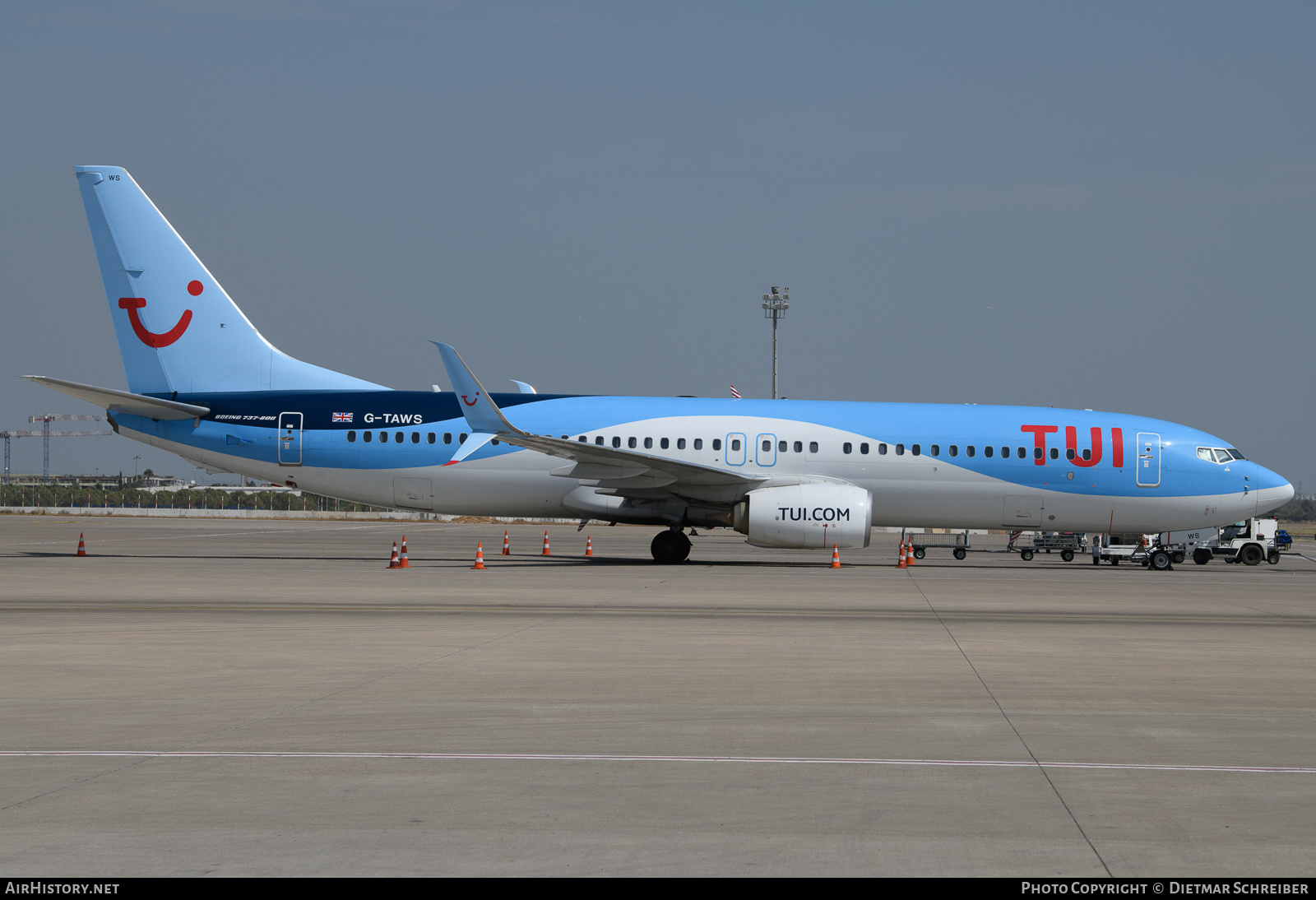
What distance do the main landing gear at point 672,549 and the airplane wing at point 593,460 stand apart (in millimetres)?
1252

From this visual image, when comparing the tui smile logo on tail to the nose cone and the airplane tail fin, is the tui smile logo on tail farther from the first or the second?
the nose cone

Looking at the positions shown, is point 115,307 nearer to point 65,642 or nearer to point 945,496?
point 65,642

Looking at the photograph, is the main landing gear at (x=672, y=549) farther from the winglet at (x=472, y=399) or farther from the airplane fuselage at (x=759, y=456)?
the winglet at (x=472, y=399)

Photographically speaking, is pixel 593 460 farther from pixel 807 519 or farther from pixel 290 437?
pixel 290 437

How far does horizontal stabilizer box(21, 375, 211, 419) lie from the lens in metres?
25.1

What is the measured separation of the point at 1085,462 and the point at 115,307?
23.1 m

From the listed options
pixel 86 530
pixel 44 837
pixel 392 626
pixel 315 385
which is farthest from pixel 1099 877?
pixel 86 530

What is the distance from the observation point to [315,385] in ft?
89.0

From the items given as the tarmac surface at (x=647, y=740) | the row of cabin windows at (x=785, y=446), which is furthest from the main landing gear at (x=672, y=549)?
the tarmac surface at (x=647, y=740)

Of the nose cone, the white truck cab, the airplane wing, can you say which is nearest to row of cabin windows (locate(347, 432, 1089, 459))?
the airplane wing

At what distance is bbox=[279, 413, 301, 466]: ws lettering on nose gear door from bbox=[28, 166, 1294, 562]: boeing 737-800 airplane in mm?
43

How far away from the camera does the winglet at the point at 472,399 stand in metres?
23.2

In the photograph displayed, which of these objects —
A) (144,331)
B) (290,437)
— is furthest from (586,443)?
(144,331)

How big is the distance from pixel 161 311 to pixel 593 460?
11038mm
